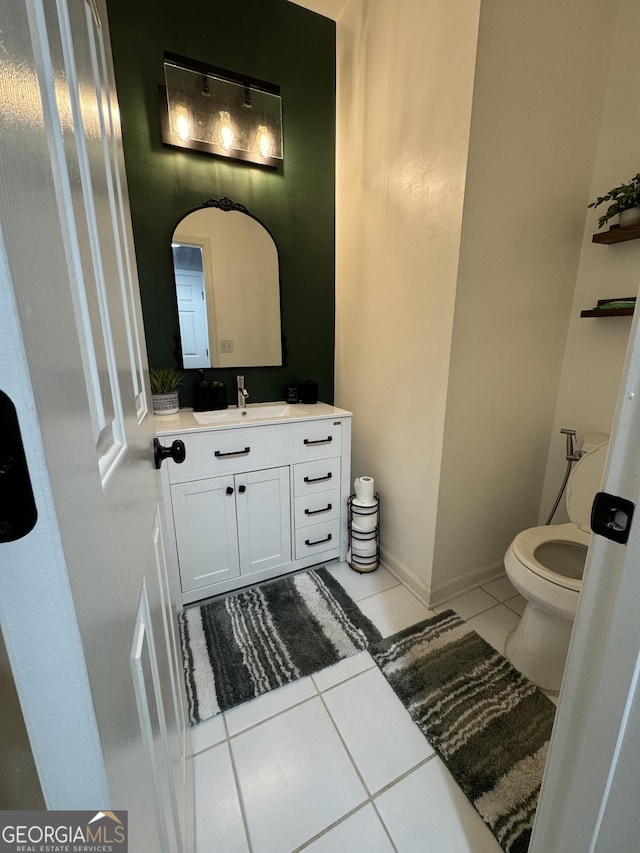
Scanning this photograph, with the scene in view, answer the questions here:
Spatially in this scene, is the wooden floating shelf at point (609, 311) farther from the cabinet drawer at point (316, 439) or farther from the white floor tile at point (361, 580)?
the white floor tile at point (361, 580)

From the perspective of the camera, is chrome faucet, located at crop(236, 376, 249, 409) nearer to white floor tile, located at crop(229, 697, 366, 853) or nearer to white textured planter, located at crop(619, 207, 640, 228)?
white floor tile, located at crop(229, 697, 366, 853)

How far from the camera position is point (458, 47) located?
1248 mm

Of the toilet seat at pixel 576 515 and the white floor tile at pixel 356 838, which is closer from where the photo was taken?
the white floor tile at pixel 356 838

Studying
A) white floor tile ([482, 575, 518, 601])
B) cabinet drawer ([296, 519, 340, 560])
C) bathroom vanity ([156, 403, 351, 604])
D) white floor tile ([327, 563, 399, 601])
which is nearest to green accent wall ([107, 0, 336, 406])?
bathroom vanity ([156, 403, 351, 604])

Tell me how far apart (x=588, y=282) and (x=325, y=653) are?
2075mm

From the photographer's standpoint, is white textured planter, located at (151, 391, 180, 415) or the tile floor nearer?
the tile floor

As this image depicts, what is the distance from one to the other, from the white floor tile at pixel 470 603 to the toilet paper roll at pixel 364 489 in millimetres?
635

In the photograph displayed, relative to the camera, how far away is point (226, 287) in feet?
6.31

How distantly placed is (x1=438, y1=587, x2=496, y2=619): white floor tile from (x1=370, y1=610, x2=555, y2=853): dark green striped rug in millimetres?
83

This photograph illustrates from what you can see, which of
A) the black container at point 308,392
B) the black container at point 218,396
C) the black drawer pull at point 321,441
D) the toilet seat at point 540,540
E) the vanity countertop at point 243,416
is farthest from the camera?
the black container at point 308,392

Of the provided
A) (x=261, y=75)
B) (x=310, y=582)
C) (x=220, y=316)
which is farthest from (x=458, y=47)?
(x=310, y=582)

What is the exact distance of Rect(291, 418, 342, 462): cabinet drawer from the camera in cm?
176

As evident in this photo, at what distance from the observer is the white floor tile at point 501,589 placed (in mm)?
1788

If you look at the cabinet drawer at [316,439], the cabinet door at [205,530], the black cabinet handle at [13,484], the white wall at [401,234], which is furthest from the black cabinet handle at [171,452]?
the white wall at [401,234]
